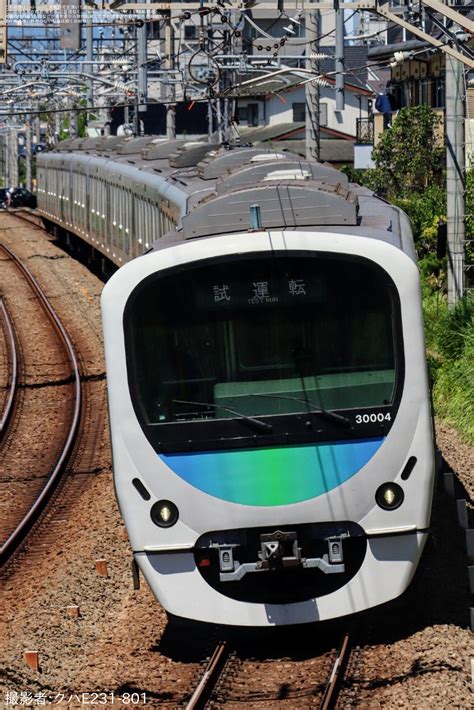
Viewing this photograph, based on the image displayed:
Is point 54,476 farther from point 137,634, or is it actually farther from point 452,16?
point 452,16

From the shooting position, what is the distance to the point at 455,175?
47.7ft

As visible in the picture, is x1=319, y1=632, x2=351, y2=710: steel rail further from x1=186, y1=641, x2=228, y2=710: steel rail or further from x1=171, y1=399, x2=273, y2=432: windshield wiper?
x1=171, y1=399, x2=273, y2=432: windshield wiper

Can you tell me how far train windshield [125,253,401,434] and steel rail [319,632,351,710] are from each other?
1.27 m

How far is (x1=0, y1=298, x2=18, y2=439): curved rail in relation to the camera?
13781 mm

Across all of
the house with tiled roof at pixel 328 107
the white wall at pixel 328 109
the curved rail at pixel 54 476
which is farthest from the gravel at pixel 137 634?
the white wall at pixel 328 109

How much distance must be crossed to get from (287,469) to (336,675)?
3.39ft

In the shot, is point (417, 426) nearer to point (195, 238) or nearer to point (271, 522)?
point (271, 522)

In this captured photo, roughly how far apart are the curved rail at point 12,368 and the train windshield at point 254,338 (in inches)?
275

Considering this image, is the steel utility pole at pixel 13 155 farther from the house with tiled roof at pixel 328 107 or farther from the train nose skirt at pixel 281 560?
the train nose skirt at pixel 281 560

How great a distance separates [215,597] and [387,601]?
89cm

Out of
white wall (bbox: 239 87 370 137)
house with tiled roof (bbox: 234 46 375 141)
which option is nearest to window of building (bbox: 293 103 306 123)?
house with tiled roof (bbox: 234 46 375 141)

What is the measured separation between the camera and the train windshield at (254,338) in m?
6.44

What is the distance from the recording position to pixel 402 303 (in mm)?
6348

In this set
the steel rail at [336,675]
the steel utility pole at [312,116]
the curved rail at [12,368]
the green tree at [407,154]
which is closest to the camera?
the steel rail at [336,675]
